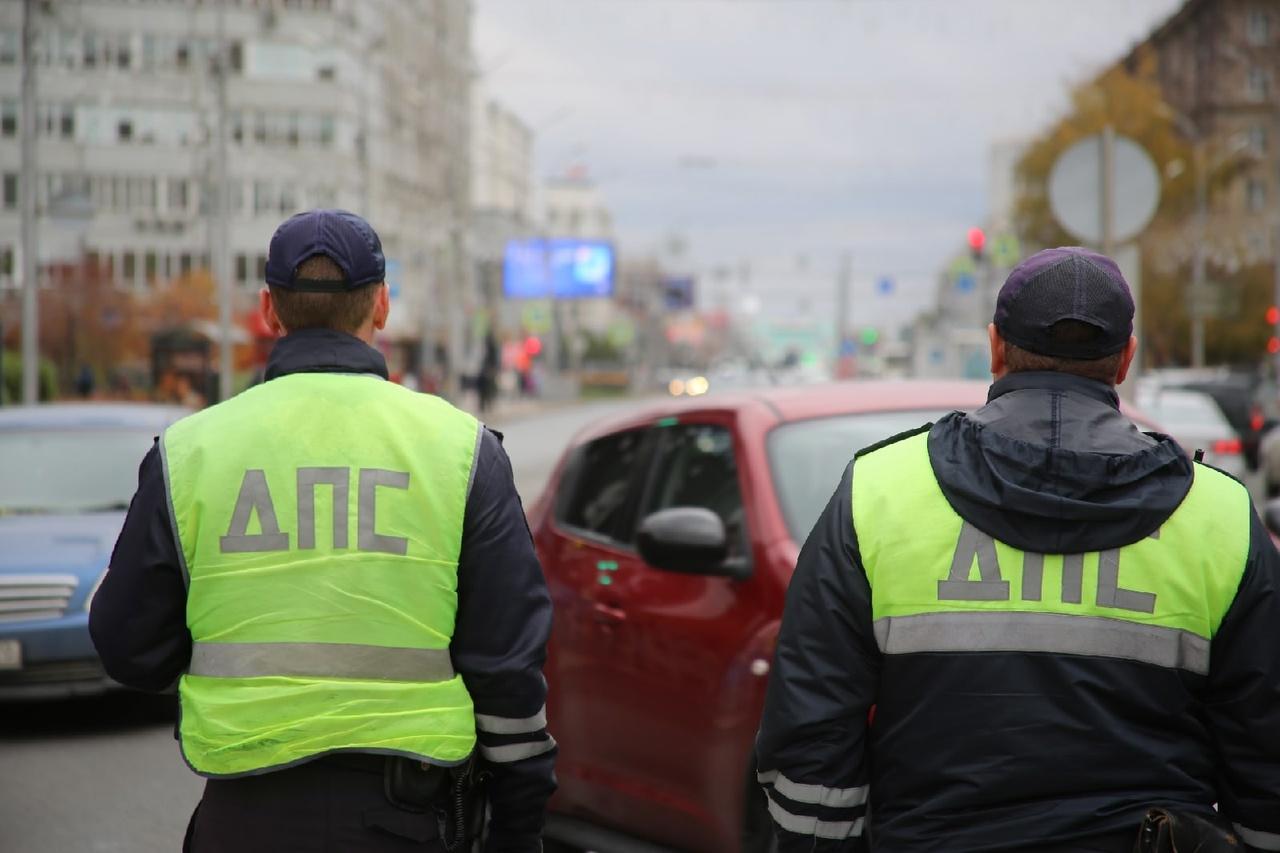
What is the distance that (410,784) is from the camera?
312 centimetres

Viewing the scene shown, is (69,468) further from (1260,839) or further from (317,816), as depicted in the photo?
(1260,839)

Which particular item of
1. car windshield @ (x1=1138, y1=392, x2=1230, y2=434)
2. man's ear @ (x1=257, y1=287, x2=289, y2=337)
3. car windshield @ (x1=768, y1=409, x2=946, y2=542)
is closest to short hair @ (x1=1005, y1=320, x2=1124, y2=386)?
man's ear @ (x1=257, y1=287, x2=289, y2=337)

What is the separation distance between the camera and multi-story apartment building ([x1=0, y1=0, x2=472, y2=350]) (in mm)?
81438

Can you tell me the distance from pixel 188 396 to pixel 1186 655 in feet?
80.7

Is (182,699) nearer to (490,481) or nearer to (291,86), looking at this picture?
(490,481)

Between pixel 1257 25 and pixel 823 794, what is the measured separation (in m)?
89.7

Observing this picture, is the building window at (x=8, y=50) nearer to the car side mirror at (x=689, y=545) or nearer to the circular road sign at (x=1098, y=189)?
the circular road sign at (x=1098, y=189)

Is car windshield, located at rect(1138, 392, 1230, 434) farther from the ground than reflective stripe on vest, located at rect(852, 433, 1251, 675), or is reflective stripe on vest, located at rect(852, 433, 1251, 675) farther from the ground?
reflective stripe on vest, located at rect(852, 433, 1251, 675)

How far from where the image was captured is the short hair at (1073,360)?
115 inches

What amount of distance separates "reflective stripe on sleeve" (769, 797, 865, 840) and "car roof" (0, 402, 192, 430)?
29.1ft

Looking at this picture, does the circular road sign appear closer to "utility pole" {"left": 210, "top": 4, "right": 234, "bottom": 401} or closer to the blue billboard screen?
"utility pole" {"left": 210, "top": 4, "right": 234, "bottom": 401}

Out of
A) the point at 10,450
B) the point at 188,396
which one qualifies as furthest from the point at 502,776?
the point at 188,396

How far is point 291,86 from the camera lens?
284 feet

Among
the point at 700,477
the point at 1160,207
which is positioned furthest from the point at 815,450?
the point at 1160,207
